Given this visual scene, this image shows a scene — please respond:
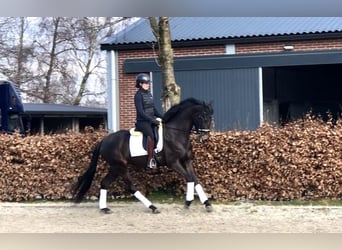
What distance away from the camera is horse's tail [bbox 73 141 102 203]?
11.1m

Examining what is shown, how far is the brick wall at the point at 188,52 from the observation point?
20.4 metres

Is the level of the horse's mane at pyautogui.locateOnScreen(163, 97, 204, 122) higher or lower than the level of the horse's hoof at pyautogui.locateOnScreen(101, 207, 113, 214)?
higher

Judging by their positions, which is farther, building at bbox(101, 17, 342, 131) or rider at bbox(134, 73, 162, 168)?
building at bbox(101, 17, 342, 131)

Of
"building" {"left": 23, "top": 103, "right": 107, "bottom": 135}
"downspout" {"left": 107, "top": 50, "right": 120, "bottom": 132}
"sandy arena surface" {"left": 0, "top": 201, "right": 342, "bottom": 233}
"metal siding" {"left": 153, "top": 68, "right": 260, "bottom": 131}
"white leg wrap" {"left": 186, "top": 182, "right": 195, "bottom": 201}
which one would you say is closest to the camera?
"sandy arena surface" {"left": 0, "top": 201, "right": 342, "bottom": 233}

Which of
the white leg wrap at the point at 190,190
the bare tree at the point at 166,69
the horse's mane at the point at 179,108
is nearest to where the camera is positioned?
the white leg wrap at the point at 190,190

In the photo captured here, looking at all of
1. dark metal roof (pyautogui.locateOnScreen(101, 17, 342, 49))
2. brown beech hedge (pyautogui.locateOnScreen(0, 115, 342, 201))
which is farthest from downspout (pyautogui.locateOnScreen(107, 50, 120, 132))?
brown beech hedge (pyautogui.locateOnScreen(0, 115, 342, 201))

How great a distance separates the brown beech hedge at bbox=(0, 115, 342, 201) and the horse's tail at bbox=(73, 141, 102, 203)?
84 centimetres

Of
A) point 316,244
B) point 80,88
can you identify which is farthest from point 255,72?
point 80,88

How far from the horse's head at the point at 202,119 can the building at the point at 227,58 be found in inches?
353

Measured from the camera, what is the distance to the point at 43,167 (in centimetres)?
1224

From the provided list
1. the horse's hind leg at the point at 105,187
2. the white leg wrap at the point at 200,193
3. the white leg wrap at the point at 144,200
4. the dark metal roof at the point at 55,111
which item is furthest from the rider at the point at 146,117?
the dark metal roof at the point at 55,111

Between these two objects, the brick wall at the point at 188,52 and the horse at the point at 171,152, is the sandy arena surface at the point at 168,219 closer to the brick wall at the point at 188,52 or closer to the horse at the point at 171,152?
the horse at the point at 171,152

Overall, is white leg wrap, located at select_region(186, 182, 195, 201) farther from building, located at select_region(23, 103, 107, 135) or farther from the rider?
building, located at select_region(23, 103, 107, 135)

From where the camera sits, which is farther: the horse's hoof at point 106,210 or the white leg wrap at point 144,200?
the horse's hoof at point 106,210
